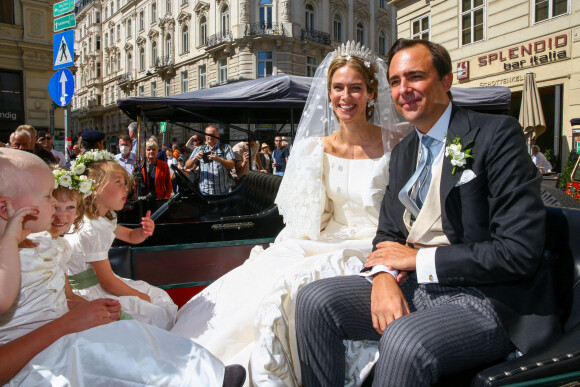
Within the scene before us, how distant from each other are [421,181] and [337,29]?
29830 millimetres

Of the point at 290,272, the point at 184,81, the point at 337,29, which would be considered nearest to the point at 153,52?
the point at 184,81

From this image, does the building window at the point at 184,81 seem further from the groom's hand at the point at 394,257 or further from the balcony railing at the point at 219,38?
the groom's hand at the point at 394,257

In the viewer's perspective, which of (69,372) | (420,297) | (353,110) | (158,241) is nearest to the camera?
(69,372)

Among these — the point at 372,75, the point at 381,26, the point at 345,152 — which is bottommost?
the point at 345,152

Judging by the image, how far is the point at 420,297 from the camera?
5.83ft

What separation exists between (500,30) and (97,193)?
13.9m

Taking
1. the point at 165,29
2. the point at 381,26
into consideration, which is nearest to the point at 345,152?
the point at 381,26

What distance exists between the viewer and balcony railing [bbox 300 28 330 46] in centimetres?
2661

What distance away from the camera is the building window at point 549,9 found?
11.2 metres

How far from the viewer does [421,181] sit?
6.28ft

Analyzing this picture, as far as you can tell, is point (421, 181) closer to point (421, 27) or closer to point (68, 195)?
point (68, 195)

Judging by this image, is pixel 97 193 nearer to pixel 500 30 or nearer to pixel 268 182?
pixel 268 182

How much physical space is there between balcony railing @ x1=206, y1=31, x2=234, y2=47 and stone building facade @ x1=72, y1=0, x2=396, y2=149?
65 mm

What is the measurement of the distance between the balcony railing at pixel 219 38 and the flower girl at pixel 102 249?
86.3 ft
